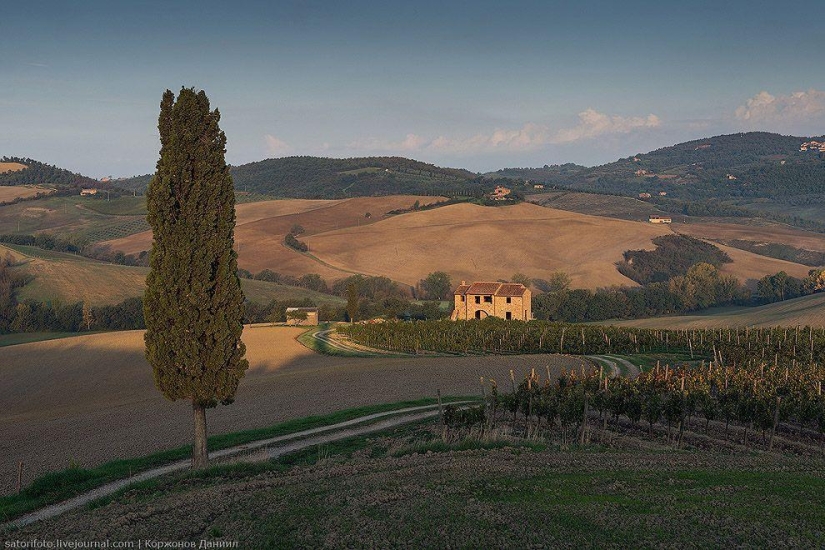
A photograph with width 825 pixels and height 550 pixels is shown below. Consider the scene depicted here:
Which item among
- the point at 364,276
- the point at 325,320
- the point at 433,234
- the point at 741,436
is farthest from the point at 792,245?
the point at 741,436

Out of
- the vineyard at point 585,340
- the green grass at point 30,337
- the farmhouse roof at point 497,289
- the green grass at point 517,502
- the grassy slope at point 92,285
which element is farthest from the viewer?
the grassy slope at point 92,285

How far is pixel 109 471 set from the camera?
22.5m

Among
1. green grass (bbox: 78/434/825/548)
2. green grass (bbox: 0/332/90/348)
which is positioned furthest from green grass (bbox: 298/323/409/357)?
green grass (bbox: 78/434/825/548)

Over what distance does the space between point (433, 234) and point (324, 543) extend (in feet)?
496

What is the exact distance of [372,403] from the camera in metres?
37.8

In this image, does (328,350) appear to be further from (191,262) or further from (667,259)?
(667,259)

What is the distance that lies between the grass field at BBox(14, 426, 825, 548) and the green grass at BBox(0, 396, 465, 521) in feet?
8.30

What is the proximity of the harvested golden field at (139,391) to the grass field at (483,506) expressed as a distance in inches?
372

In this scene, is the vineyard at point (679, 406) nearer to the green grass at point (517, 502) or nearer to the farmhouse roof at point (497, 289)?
the green grass at point (517, 502)

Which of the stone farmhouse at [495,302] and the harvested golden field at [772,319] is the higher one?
the stone farmhouse at [495,302]

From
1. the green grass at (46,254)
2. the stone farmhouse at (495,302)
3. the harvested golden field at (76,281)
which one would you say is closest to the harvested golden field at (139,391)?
the stone farmhouse at (495,302)

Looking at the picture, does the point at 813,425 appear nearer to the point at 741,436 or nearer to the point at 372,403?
the point at 741,436

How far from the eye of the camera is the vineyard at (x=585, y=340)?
55.4m

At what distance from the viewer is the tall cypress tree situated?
894 inches
